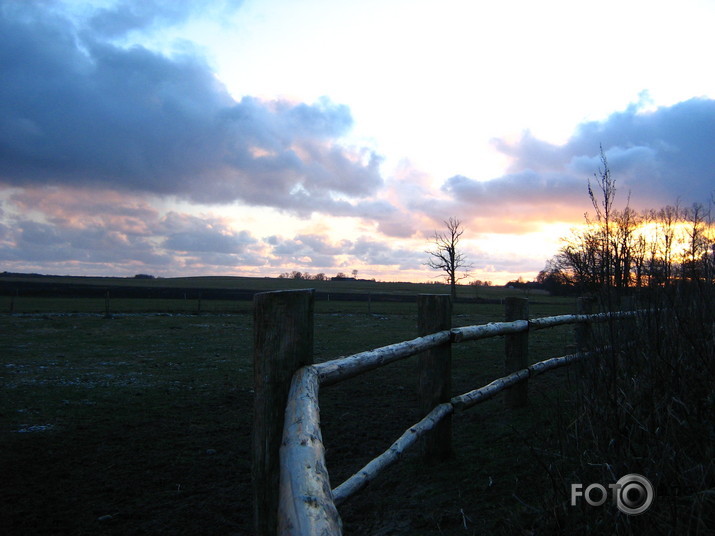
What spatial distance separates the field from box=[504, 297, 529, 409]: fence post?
0.21 meters

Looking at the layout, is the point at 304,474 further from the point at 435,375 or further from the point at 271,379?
the point at 435,375

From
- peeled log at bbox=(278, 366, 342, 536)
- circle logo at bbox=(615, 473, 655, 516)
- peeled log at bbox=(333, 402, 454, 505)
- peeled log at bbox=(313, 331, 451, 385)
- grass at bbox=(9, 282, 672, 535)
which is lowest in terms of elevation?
grass at bbox=(9, 282, 672, 535)

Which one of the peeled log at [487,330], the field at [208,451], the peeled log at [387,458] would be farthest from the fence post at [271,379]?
the peeled log at [487,330]

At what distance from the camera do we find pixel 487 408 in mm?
5270

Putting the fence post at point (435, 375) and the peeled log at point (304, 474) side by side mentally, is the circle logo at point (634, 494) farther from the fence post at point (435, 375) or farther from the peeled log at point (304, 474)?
the fence post at point (435, 375)

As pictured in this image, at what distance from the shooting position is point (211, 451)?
440cm

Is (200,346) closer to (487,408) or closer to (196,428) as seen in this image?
(196,428)

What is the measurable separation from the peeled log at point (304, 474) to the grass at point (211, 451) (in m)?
1.37

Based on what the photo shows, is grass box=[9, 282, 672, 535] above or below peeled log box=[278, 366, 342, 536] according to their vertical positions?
below

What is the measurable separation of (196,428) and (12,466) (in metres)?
1.65

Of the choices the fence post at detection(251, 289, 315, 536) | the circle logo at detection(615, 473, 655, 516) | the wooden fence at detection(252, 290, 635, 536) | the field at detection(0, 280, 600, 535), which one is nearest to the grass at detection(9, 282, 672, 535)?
the field at detection(0, 280, 600, 535)

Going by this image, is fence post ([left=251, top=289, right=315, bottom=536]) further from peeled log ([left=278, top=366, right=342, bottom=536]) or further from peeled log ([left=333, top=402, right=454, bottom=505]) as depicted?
peeled log ([left=333, top=402, right=454, bottom=505])

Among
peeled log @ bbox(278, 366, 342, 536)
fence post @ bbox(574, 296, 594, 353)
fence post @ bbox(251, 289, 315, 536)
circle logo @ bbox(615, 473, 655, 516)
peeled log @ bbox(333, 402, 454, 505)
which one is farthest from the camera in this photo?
fence post @ bbox(574, 296, 594, 353)

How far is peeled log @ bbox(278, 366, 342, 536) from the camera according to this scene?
1.15m
